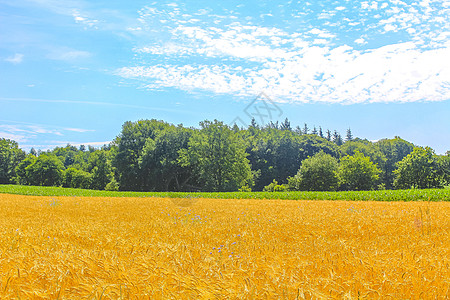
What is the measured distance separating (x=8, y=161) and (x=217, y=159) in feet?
271

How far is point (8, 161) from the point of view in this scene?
95.4 metres

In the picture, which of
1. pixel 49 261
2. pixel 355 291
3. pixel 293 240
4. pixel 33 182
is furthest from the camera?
pixel 33 182

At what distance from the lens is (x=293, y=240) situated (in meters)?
6.08

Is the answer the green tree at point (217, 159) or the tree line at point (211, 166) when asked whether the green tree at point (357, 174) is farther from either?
the green tree at point (217, 159)

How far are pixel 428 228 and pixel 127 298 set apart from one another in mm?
8155

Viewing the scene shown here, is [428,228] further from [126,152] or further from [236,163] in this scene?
[126,152]

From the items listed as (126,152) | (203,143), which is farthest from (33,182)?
(203,143)

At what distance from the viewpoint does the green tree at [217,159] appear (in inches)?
2090

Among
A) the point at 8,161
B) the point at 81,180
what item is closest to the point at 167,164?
the point at 81,180

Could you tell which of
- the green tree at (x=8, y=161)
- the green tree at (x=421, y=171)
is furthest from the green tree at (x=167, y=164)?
the green tree at (x=8, y=161)

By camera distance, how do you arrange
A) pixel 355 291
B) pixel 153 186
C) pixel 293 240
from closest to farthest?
pixel 355 291 → pixel 293 240 → pixel 153 186

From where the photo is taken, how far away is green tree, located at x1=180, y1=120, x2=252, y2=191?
174 ft

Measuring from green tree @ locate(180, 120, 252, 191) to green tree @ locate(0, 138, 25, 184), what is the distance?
2923 inches

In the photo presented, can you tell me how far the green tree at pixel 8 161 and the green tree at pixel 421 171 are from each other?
114383 mm
